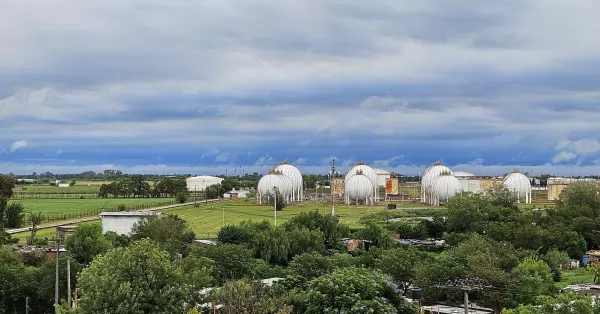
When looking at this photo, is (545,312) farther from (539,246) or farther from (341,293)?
(539,246)

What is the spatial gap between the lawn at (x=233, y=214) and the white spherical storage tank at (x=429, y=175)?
1825 cm

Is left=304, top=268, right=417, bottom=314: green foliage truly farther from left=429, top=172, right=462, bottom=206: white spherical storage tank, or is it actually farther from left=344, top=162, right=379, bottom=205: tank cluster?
left=344, top=162, right=379, bottom=205: tank cluster

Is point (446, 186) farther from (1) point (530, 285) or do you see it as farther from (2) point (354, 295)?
(2) point (354, 295)

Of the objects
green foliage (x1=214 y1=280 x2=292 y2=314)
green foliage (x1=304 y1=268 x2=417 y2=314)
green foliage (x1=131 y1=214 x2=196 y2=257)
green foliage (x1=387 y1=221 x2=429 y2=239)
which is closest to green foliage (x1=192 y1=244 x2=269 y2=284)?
green foliage (x1=131 y1=214 x2=196 y2=257)

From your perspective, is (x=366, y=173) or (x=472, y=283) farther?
(x=366, y=173)

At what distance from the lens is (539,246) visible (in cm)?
5125

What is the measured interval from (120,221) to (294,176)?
60.3m

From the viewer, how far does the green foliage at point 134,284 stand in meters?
21.0

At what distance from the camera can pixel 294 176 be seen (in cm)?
11644

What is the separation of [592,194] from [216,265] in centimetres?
5523

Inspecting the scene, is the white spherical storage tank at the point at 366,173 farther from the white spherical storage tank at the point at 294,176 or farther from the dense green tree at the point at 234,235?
the dense green tree at the point at 234,235

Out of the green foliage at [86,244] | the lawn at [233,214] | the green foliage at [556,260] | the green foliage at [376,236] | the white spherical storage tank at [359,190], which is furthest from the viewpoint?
the white spherical storage tank at [359,190]

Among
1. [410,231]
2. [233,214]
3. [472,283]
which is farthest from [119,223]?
[472,283]

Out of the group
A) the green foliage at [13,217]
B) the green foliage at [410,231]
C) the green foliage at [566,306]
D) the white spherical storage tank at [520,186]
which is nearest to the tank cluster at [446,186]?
the white spherical storage tank at [520,186]
